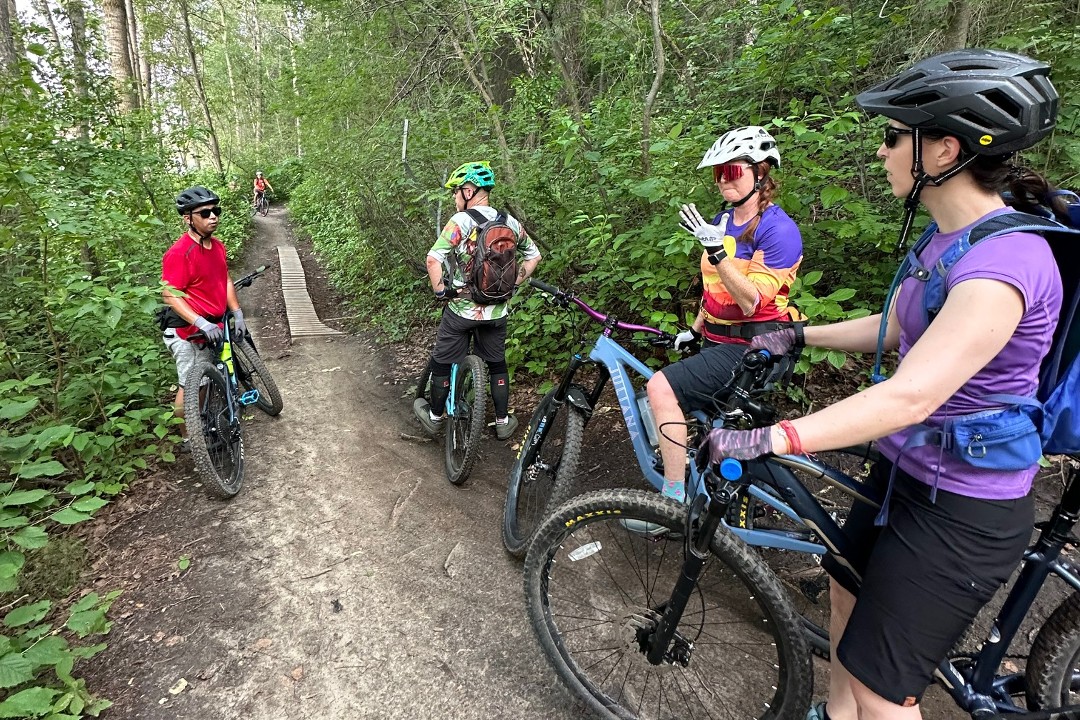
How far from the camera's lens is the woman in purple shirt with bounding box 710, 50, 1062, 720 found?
1.27 m

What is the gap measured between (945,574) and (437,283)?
3.64 m

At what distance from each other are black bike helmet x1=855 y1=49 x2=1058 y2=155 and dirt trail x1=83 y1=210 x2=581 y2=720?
9.29 feet

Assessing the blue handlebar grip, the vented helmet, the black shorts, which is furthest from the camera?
the black shorts

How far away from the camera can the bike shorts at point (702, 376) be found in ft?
8.86

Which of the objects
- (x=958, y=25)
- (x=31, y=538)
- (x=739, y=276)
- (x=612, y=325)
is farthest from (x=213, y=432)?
(x=958, y=25)

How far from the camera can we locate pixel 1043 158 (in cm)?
353

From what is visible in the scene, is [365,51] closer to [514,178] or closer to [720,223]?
[514,178]

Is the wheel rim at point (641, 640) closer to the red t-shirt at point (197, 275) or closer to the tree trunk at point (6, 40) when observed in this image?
the red t-shirt at point (197, 275)

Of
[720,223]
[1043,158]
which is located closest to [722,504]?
[720,223]

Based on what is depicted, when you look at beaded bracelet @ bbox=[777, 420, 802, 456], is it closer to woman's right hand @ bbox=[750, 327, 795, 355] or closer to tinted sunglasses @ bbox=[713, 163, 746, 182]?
woman's right hand @ bbox=[750, 327, 795, 355]

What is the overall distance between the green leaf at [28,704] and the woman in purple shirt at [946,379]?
10.2ft

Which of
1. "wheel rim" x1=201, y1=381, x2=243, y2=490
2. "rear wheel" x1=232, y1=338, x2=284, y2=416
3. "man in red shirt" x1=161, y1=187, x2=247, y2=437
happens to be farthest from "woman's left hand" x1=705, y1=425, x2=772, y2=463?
"rear wheel" x1=232, y1=338, x2=284, y2=416

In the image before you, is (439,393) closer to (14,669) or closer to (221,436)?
(221,436)

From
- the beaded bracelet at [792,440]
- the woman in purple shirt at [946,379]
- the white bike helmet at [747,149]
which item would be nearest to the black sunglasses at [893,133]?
the woman in purple shirt at [946,379]
